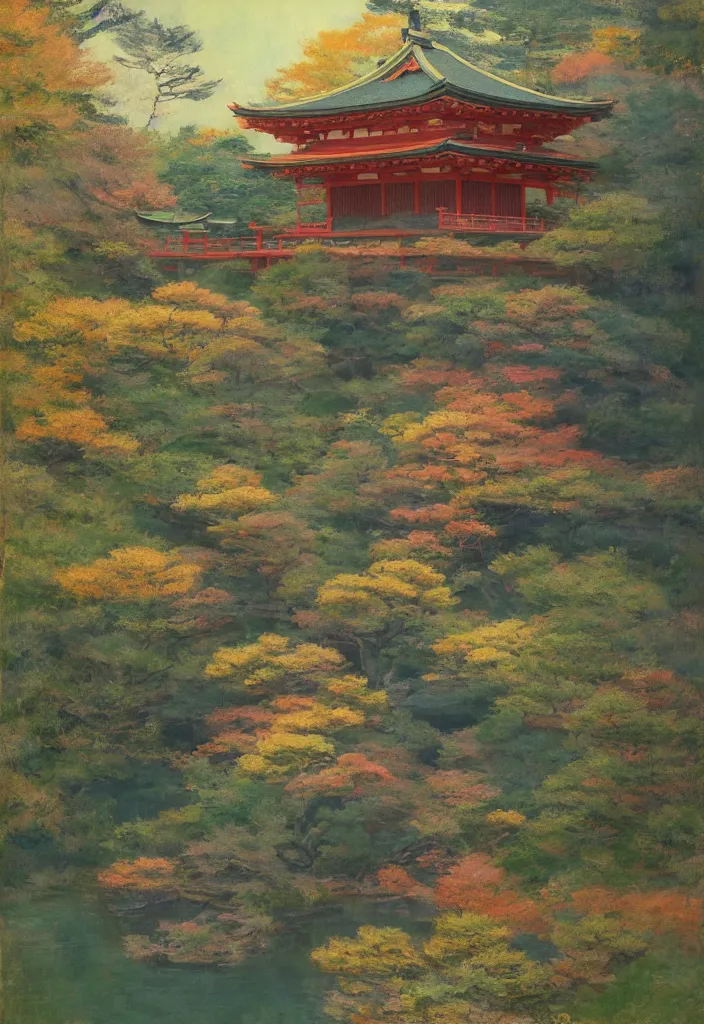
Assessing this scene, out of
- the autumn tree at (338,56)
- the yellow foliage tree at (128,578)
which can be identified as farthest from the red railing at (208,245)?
the yellow foliage tree at (128,578)

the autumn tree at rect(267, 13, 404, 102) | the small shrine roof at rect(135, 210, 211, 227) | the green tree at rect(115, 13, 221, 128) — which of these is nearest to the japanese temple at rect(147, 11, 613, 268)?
the small shrine roof at rect(135, 210, 211, 227)

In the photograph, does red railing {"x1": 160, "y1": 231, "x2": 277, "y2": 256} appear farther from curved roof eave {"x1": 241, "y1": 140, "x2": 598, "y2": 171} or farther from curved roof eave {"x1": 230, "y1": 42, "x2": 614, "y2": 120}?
curved roof eave {"x1": 230, "y1": 42, "x2": 614, "y2": 120}

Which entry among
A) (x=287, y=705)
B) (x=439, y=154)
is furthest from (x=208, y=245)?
(x=287, y=705)

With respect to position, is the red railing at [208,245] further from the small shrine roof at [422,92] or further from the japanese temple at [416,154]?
the small shrine roof at [422,92]

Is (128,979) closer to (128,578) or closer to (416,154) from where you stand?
(128,578)

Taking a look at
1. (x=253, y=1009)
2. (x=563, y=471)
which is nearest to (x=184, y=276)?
(x=563, y=471)
